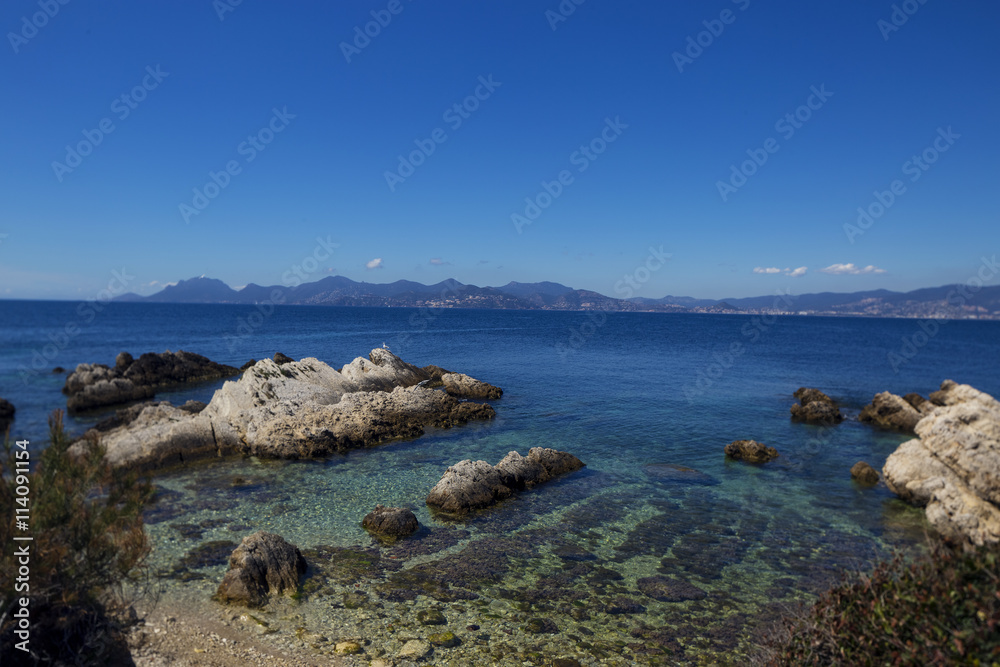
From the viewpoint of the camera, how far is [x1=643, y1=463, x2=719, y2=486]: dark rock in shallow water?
21.1 metres

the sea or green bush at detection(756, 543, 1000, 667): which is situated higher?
green bush at detection(756, 543, 1000, 667)

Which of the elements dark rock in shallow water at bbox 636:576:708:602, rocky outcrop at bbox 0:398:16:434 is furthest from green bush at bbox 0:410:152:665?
rocky outcrop at bbox 0:398:16:434

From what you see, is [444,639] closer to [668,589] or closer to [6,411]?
[668,589]

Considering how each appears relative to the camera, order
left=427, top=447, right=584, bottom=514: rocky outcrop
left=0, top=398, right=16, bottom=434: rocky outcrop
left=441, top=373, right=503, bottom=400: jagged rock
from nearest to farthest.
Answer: left=427, top=447, right=584, bottom=514: rocky outcrop → left=0, top=398, right=16, bottom=434: rocky outcrop → left=441, top=373, right=503, bottom=400: jagged rock

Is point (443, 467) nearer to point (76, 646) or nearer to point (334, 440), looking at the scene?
point (334, 440)

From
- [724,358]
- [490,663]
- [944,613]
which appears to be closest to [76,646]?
[490,663]

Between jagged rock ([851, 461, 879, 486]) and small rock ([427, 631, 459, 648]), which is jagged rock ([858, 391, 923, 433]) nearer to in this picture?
jagged rock ([851, 461, 879, 486])

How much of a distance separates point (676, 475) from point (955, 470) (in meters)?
9.60

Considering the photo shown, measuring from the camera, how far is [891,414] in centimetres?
3147

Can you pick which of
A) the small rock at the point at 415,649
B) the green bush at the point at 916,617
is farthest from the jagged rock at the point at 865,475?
the small rock at the point at 415,649

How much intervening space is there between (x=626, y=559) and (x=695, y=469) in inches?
382

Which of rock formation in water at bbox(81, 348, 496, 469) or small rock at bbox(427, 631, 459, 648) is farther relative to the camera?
rock formation in water at bbox(81, 348, 496, 469)

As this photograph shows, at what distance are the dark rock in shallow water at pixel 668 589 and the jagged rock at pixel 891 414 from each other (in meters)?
25.7

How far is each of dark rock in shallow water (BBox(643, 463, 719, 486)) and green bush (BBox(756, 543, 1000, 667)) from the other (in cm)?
1488
